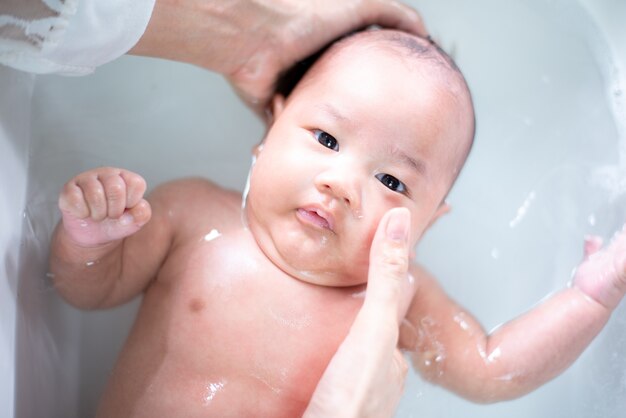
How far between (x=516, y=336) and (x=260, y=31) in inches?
24.6

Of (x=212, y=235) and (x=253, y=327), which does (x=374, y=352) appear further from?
(x=212, y=235)

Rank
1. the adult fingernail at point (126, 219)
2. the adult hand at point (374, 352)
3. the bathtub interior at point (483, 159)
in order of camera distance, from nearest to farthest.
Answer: the adult hand at point (374, 352) < the adult fingernail at point (126, 219) < the bathtub interior at point (483, 159)

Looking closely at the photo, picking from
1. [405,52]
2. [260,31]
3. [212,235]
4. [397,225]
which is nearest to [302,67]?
[260,31]

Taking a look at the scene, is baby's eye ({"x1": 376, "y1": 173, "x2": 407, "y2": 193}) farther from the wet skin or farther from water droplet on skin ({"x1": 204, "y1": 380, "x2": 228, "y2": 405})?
water droplet on skin ({"x1": 204, "y1": 380, "x2": 228, "y2": 405})

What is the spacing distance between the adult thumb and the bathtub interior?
372 millimetres

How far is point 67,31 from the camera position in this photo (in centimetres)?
86

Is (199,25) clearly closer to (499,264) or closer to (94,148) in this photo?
(94,148)

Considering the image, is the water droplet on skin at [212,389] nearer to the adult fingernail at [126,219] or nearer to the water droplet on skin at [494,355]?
the adult fingernail at [126,219]

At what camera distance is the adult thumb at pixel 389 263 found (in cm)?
86

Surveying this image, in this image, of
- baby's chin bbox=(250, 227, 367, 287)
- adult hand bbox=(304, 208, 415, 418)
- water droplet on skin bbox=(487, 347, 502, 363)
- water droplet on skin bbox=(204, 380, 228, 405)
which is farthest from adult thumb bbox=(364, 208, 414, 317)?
water droplet on skin bbox=(487, 347, 502, 363)

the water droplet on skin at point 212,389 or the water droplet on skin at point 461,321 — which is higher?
the water droplet on skin at point 461,321

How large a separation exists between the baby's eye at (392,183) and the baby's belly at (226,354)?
19 centimetres

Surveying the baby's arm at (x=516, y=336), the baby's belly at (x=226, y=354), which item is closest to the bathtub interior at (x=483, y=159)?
the baby's arm at (x=516, y=336)

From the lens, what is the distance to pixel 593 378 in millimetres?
1157
